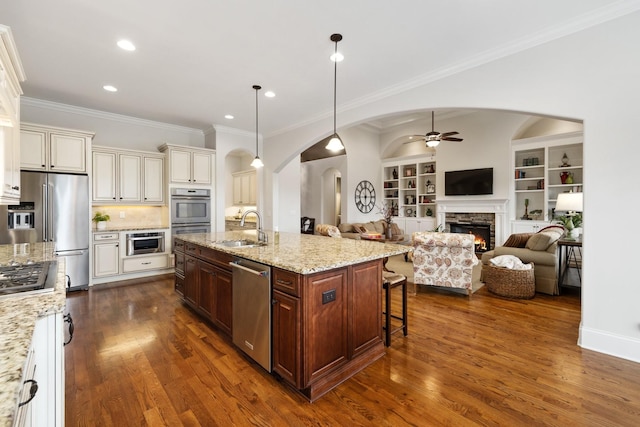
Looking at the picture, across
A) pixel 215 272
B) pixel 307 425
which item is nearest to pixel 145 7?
pixel 215 272

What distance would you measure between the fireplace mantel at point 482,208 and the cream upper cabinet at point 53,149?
25.6 ft

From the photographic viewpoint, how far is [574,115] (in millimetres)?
2668

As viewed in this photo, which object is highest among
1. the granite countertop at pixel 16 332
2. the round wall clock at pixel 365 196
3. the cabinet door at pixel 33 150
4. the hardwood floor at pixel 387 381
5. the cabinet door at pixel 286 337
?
the cabinet door at pixel 33 150

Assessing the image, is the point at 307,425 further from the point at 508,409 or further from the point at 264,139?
the point at 264,139

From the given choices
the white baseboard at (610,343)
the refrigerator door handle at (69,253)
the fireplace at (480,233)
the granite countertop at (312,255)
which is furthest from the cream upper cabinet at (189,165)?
the fireplace at (480,233)

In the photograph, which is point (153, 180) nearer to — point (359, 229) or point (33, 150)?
point (33, 150)

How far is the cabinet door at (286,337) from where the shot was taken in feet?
6.46

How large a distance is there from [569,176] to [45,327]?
27.5 ft

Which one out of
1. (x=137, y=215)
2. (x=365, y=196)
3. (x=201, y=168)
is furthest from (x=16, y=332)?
(x=365, y=196)

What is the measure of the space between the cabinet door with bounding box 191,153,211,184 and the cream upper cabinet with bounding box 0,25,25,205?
3344 mm

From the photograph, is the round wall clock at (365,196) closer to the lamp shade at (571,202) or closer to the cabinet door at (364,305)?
the lamp shade at (571,202)

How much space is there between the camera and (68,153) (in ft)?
14.4

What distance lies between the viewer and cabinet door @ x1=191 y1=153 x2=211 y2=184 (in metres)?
5.63

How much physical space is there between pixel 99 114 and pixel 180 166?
1.51 meters
